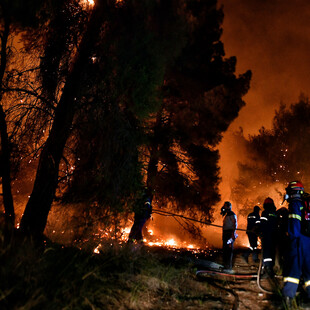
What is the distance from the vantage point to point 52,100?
6004mm

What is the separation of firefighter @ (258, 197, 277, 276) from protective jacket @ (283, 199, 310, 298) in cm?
190

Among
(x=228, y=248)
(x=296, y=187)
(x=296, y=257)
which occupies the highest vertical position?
(x=296, y=187)

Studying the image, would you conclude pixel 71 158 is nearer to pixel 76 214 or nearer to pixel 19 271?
pixel 76 214

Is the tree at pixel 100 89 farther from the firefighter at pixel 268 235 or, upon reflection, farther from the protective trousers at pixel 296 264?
the firefighter at pixel 268 235

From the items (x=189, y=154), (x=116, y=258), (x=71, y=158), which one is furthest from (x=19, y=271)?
(x=189, y=154)

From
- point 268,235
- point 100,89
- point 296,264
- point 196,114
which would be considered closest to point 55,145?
point 100,89

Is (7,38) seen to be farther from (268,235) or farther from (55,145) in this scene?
(268,235)

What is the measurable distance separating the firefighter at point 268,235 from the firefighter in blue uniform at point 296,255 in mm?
1908

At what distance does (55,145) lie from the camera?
5309 millimetres

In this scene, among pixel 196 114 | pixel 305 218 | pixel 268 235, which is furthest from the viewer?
pixel 196 114

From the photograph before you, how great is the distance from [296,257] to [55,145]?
5.09 meters

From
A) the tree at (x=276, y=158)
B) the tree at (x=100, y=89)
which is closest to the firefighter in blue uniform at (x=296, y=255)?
the tree at (x=100, y=89)

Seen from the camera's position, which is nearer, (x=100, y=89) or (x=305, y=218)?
(x=305, y=218)

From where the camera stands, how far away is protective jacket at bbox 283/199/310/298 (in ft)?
12.7
